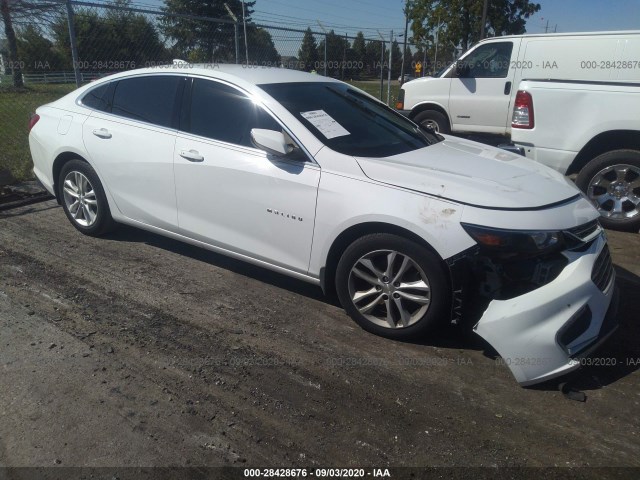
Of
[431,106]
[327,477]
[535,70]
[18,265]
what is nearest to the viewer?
[327,477]

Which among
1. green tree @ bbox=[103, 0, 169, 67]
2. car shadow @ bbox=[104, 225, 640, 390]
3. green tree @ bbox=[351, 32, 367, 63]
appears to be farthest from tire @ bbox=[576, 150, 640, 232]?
green tree @ bbox=[351, 32, 367, 63]

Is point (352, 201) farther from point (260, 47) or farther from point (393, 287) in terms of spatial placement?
point (260, 47)

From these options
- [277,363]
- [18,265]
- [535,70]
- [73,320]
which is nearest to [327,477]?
[277,363]

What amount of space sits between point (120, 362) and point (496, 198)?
2.39m

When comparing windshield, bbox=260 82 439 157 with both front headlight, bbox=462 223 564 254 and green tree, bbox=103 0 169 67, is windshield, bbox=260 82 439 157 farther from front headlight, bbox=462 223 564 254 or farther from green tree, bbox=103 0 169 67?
green tree, bbox=103 0 169 67

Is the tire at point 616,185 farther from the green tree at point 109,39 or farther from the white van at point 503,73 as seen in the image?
the green tree at point 109,39

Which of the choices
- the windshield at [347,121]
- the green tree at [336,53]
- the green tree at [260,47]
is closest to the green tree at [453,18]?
the green tree at [336,53]

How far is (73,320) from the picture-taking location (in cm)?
346

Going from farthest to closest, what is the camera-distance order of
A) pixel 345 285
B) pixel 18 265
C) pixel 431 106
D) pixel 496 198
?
pixel 431 106 < pixel 18 265 < pixel 345 285 < pixel 496 198

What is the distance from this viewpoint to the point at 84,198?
4801 millimetres

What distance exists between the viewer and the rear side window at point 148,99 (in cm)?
418

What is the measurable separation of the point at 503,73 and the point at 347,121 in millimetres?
5788

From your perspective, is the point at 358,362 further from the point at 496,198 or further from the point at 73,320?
the point at 73,320

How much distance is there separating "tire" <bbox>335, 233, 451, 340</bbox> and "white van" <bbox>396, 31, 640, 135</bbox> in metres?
5.98
